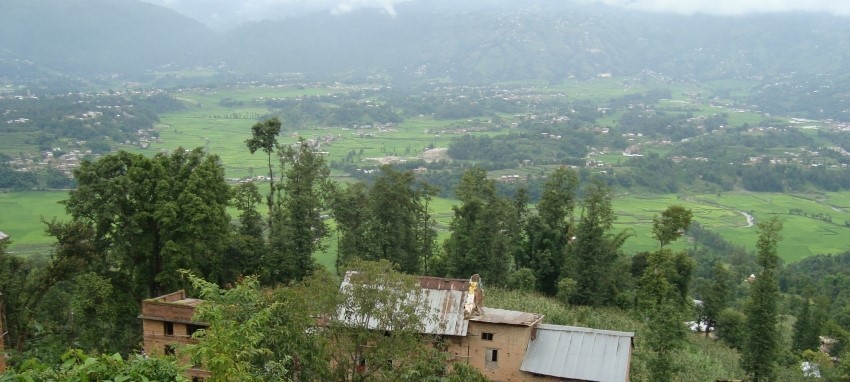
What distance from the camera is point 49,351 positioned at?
63.2 feet

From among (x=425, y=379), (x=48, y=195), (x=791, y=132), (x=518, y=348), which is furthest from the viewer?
(x=791, y=132)

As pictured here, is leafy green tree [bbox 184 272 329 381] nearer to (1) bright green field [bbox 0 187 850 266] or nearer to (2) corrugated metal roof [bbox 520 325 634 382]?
(2) corrugated metal roof [bbox 520 325 634 382]

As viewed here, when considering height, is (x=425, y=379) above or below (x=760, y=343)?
above

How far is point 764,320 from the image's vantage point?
22688 millimetres

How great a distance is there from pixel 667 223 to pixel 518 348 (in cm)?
1454

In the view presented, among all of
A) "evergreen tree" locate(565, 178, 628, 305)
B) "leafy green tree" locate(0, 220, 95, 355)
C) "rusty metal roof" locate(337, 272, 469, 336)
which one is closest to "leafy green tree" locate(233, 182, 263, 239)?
"leafy green tree" locate(0, 220, 95, 355)

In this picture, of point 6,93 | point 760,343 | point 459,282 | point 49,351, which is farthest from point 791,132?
point 6,93

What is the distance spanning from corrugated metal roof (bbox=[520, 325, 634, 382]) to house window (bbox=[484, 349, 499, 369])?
2.50 ft

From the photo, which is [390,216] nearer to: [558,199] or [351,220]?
[351,220]

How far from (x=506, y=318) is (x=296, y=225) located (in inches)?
413

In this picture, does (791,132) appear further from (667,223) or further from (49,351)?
(49,351)

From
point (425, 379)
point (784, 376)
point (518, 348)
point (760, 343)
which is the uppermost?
point (425, 379)

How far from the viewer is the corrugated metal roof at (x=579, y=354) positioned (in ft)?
57.6

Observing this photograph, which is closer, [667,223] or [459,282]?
[459,282]
